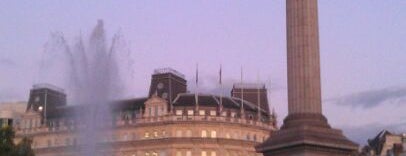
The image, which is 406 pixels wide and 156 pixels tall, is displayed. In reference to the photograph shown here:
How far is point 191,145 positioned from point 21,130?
104ft

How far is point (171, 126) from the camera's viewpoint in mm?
113250

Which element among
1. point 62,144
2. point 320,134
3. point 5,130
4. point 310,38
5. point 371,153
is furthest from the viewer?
point 62,144

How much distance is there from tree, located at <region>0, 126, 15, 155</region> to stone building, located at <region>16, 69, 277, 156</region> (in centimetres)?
4020

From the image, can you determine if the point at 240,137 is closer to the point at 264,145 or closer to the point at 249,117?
the point at 249,117

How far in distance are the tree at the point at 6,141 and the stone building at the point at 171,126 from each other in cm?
4020

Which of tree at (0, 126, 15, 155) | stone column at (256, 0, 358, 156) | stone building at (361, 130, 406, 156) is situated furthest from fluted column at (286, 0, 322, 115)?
stone building at (361, 130, 406, 156)

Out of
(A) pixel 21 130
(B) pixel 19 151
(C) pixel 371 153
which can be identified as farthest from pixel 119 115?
(B) pixel 19 151

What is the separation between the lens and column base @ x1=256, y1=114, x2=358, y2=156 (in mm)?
46562

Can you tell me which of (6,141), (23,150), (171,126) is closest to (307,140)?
(23,150)

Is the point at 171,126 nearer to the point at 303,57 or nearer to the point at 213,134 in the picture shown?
the point at 213,134

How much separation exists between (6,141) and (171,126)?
47.6 meters

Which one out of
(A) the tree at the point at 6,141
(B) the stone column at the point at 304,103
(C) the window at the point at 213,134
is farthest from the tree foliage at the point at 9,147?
(C) the window at the point at 213,134

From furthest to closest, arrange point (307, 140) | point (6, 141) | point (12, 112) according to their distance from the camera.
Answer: point (12, 112) < point (6, 141) < point (307, 140)

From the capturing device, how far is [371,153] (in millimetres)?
100688
